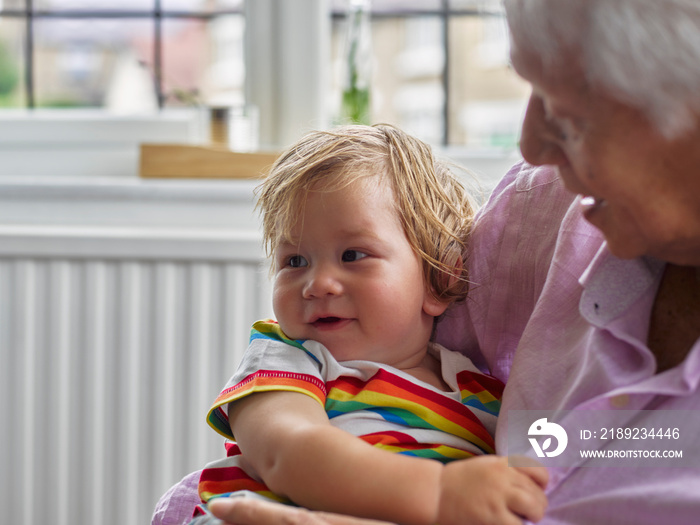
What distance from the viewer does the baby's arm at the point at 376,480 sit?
769 millimetres

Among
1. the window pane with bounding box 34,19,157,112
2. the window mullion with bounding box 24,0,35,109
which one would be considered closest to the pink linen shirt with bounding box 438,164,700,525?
the window pane with bounding box 34,19,157,112

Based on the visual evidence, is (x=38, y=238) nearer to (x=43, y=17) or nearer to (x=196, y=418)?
(x=196, y=418)

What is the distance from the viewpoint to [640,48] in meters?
0.65

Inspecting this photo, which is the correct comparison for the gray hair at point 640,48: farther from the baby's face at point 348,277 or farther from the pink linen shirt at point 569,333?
the baby's face at point 348,277

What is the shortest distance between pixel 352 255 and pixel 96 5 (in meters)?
1.62

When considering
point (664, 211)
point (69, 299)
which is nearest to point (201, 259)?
point (69, 299)

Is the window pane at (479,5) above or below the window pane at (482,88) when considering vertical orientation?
above

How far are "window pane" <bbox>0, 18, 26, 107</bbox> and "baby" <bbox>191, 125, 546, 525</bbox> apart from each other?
148 cm

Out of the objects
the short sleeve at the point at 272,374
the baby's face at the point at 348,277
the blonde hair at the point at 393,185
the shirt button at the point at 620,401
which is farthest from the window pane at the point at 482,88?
the shirt button at the point at 620,401

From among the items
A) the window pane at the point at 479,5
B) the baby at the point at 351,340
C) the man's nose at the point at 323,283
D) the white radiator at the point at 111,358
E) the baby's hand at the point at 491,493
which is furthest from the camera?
the window pane at the point at 479,5

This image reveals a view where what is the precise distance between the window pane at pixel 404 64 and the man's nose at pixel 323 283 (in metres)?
1.34

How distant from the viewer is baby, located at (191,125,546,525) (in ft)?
2.84

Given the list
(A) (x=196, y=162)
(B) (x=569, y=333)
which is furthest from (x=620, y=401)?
(A) (x=196, y=162)

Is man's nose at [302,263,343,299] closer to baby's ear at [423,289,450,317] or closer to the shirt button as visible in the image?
baby's ear at [423,289,450,317]
